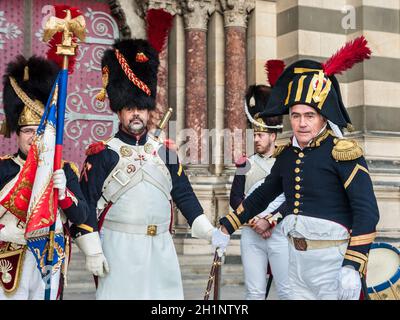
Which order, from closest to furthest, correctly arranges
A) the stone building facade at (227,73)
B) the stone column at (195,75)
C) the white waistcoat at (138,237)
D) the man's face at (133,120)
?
the white waistcoat at (138,237) < the man's face at (133,120) < the stone building facade at (227,73) < the stone column at (195,75)

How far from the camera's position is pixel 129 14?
10898 millimetres

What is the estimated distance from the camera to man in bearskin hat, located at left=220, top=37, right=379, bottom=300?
4723 mm

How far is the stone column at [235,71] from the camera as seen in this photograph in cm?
1102

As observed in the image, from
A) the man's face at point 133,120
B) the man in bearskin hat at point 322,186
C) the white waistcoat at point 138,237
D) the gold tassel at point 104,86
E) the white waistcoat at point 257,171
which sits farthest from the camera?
the white waistcoat at point 257,171

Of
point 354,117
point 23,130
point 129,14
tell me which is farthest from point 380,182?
point 23,130

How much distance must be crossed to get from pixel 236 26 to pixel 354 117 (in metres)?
2.12

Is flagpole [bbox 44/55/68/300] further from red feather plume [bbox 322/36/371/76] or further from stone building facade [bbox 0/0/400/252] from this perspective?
stone building facade [bbox 0/0/400/252]

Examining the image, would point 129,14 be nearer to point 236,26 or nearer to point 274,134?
point 236,26

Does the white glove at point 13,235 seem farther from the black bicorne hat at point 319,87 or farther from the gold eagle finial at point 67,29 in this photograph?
the black bicorne hat at point 319,87

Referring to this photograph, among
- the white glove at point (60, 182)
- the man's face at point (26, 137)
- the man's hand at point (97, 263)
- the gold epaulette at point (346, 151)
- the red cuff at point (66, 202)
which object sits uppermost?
the man's face at point (26, 137)

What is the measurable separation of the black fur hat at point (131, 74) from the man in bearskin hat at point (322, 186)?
102 centimetres

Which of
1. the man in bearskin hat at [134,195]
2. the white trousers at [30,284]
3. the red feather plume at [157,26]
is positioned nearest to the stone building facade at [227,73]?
the red feather plume at [157,26]

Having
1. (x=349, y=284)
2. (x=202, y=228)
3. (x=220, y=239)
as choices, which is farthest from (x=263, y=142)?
(x=349, y=284)
